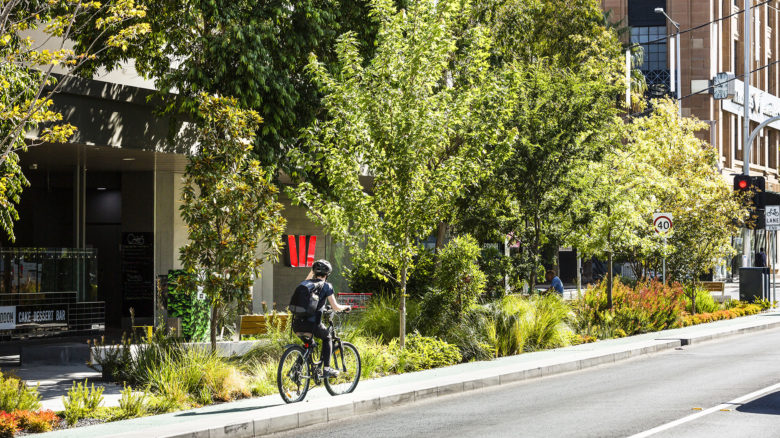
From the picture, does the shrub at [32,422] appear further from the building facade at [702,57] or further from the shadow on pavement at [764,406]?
the building facade at [702,57]

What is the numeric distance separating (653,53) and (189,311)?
4849 centimetres

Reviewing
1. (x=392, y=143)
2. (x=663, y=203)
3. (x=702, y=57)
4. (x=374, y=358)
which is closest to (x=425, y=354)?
(x=374, y=358)

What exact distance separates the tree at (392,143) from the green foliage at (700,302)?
14.6m

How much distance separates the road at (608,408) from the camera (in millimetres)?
10344

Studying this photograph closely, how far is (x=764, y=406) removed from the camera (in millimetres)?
11875

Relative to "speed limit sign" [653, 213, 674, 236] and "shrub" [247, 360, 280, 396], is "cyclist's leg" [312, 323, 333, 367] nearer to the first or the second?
"shrub" [247, 360, 280, 396]

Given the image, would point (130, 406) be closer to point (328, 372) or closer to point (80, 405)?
point (80, 405)

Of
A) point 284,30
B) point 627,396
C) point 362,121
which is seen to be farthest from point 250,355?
point 284,30

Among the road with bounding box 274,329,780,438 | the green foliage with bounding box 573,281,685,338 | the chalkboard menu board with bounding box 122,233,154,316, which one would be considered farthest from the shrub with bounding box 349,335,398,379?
the chalkboard menu board with bounding box 122,233,154,316

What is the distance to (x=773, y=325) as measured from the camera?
26.7 meters

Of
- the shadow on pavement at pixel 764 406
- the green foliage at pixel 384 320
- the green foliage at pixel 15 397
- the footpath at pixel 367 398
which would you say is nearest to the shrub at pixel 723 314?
the footpath at pixel 367 398

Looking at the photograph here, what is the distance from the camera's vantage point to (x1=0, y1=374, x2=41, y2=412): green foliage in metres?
10.6

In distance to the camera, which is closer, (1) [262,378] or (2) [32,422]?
(2) [32,422]

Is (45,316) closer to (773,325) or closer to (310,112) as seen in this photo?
A: (310,112)
